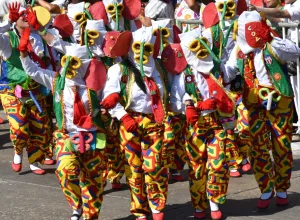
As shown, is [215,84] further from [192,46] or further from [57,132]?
[57,132]

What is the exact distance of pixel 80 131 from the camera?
824 cm

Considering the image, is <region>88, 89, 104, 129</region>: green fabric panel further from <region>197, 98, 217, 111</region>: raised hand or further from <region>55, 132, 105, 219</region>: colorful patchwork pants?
<region>197, 98, 217, 111</region>: raised hand

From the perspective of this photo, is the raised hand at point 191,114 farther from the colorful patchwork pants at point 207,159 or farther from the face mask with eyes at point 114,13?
the face mask with eyes at point 114,13

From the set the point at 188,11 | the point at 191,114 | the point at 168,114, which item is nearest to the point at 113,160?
the point at 168,114

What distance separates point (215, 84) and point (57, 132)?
146 centimetres

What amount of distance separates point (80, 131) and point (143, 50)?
0.89 metres

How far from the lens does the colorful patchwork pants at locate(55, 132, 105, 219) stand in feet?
27.0

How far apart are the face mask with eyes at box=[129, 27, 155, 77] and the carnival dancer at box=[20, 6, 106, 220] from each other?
317mm

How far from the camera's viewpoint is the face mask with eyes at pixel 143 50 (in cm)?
830

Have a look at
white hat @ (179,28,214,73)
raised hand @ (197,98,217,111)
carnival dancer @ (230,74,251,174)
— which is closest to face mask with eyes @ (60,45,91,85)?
white hat @ (179,28,214,73)

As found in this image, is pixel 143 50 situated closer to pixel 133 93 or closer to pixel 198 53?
pixel 133 93

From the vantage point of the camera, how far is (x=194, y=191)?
8.62 metres

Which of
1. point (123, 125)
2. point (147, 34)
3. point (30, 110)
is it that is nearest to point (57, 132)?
point (123, 125)

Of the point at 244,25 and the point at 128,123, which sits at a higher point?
the point at 244,25
